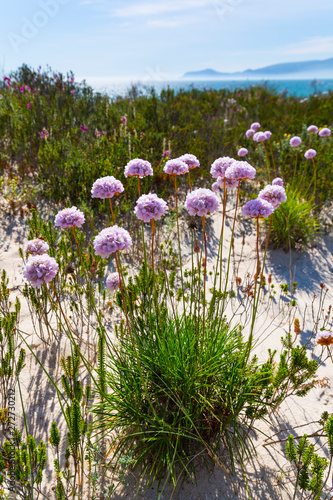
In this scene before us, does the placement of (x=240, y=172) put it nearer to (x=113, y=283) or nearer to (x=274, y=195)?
(x=274, y=195)

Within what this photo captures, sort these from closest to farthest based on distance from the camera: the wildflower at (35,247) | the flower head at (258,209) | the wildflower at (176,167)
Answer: the flower head at (258,209) → the wildflower at (176,167) → the wildflower at (35,247)

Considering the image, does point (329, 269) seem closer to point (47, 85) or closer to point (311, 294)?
point (311, 294)

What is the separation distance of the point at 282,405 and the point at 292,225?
2.83m

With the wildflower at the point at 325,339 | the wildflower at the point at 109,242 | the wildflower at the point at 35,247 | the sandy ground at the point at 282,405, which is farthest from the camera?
the wildflower at the point at 325,339

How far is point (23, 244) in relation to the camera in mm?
4566

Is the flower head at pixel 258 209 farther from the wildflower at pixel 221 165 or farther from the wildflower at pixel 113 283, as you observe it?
the wildflower at pixel 113 283

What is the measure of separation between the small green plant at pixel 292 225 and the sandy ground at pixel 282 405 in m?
0.18

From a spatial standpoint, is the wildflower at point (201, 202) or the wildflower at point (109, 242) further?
the wildflower at point (201, 202)

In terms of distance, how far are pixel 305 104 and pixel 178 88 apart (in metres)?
4.66

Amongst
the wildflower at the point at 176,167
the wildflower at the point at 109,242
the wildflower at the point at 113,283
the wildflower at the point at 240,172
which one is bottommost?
the wildflower at the point at 113,283

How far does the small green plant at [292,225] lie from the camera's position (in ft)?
15.4

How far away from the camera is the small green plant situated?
468 cm

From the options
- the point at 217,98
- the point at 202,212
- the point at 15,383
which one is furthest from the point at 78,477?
the point at 217,98

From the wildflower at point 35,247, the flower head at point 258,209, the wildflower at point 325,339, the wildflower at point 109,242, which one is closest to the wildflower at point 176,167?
the flower head at point 258,209
